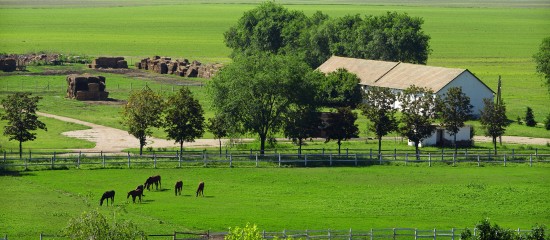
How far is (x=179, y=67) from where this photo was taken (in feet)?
439

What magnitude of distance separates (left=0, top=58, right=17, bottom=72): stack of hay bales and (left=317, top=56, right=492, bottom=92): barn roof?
34.2 meters

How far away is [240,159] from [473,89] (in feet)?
103

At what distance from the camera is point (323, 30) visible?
130m

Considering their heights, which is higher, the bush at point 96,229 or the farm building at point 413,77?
the farm building at point 413,77

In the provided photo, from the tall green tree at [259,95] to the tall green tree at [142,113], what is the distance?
4046mm

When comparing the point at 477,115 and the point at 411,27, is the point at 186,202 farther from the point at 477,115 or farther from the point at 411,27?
the point at 411,27

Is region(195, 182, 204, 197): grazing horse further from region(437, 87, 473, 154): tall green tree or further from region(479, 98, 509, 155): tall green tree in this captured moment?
region(479, 98, 509, 155): tall green tree

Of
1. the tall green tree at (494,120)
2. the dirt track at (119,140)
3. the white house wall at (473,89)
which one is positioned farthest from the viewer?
the white house wall at (473,89)

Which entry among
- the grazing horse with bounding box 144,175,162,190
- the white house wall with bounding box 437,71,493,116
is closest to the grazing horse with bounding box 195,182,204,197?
the grazing horse with bounding box 144,175,162,190

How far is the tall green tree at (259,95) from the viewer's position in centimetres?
7862

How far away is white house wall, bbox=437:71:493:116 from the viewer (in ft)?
323

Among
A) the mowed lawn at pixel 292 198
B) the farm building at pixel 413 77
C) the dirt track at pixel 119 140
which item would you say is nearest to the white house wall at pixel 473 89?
the farm building at pixel 413 77

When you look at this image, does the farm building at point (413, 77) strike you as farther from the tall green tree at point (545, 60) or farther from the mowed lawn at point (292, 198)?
the mowed lawn at point (292, 198)

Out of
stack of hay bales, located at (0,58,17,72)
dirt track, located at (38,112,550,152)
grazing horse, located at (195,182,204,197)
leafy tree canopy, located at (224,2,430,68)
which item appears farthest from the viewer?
stack of hay bales, located at (0,58,17,72)
